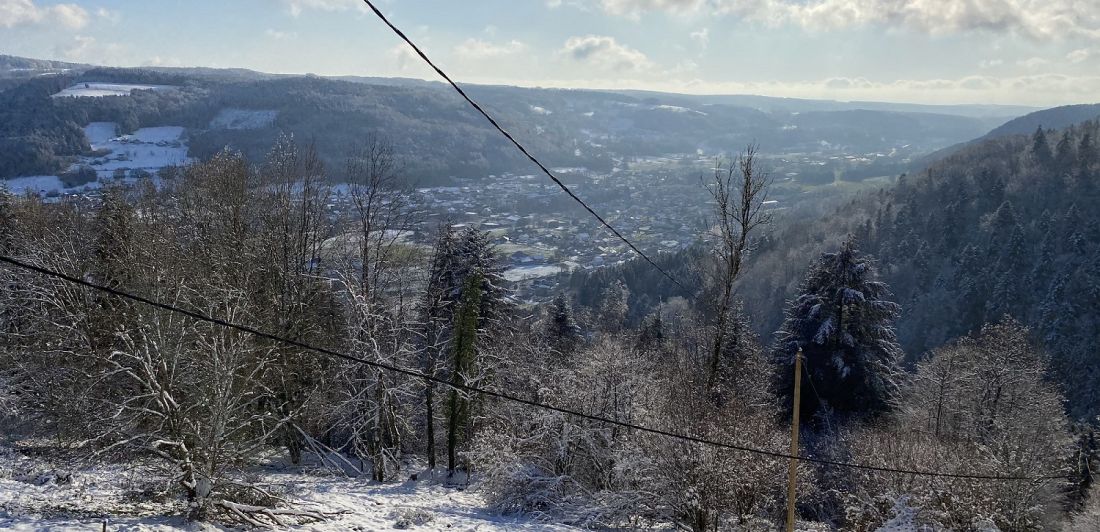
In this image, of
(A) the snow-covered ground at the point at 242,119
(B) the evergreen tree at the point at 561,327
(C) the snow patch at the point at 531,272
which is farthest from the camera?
(A) the snow-covered ground at the point at 242,119

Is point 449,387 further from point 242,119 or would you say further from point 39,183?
point 242,119

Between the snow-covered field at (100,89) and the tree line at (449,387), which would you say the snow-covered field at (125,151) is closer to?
the snow-covered field at (100,89)

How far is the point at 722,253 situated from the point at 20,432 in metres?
20.7

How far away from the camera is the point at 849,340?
24.2 m

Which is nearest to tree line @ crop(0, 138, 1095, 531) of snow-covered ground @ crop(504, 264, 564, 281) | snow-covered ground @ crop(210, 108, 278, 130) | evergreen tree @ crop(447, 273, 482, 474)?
evergreen tree @ crop(447, 273, 482, 474)

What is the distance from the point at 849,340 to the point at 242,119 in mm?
136846

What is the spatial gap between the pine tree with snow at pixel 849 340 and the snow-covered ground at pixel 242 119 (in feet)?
411

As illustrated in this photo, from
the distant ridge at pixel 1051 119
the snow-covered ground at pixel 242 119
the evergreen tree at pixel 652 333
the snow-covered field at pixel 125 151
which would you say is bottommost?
the evergreen tree at pixel 652 333

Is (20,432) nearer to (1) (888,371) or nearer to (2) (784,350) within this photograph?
(2) (784,350)

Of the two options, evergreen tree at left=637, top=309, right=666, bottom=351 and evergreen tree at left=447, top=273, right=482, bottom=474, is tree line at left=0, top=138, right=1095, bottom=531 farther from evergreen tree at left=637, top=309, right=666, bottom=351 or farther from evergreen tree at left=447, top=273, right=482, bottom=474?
evergreen tree at left=637, top=309, right=666, bottom=351

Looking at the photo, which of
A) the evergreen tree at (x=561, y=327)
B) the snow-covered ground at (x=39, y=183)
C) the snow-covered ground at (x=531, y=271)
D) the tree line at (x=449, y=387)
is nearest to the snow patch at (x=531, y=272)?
the snow-covered ground at (x=531, y=271)

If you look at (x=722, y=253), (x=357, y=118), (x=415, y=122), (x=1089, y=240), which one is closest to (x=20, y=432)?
(x=722, y=253)

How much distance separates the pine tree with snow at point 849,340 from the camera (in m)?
24.3

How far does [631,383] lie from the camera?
17.1 metres
